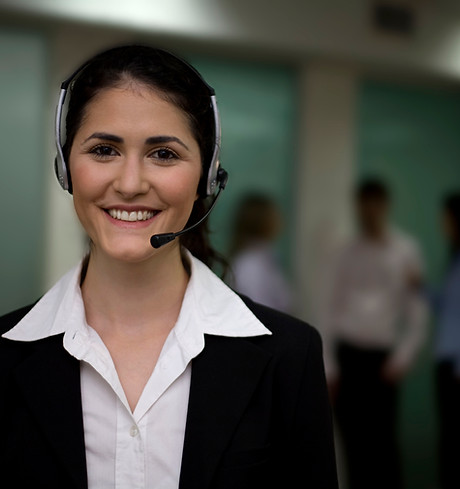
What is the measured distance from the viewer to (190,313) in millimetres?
1195

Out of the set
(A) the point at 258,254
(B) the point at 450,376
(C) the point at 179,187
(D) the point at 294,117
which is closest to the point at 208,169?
(C) the point at 179,187

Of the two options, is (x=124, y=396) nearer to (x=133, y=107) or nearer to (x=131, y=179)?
(x=131, y=179)

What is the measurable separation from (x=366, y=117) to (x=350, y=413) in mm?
1679

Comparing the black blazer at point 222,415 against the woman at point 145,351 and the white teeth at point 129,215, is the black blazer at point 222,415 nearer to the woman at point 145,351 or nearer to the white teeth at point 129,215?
the woman at point 145,351

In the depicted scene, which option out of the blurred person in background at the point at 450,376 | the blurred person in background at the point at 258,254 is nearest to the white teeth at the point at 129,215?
the blurred person in background at the point at 258,254

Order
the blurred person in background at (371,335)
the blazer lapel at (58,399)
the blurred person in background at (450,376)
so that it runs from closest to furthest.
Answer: the blazer lapel at (58,399) < the blurred person in background at (450,376) < the blurred person in background at (371,335)

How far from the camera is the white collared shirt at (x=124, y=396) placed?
108 centimetres

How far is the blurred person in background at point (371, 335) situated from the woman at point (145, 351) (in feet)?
7.34

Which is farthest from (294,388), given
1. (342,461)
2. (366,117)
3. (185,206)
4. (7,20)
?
(366,117)

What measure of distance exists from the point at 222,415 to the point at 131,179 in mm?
380

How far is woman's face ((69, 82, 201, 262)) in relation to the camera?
3.51 ft

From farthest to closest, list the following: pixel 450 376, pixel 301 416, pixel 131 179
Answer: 1. pixel 450 376
2. pixel 301 416
3. pixel 131 179

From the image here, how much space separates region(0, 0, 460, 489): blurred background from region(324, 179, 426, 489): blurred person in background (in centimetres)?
25

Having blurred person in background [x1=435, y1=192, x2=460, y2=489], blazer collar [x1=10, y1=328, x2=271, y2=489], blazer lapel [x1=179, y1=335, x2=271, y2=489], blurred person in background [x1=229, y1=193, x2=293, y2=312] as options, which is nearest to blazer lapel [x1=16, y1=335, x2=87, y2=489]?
blazer collar [x1=10, y1=328, x2=271, y2=489]
